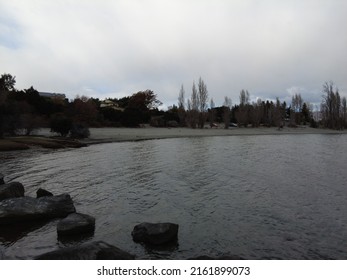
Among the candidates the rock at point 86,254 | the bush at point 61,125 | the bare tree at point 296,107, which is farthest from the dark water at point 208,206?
the bare tree at point 296,107

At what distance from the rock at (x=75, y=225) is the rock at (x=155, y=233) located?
4.78ft

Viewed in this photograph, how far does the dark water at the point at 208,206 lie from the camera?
7988 millimetres

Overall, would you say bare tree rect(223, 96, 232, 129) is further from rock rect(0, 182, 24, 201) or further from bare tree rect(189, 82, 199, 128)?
rock rect(0, 182, 24, 201)

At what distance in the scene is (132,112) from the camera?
79.4m

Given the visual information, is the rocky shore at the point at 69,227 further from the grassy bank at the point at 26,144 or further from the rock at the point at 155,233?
the grassy bank at the point at 26,144

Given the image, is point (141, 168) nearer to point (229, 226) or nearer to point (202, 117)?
point (229, 226)

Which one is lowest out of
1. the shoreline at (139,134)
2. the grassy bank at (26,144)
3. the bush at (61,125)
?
the grassy bank at (26,144)

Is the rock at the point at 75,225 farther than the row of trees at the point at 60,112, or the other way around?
the row of trees at the point at 60,112

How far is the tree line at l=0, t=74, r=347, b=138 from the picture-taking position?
147ft

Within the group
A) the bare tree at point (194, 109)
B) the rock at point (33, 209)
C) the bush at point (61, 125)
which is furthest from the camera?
the bare tree at point (194, 109)

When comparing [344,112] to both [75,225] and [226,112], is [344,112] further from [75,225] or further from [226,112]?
[75,225]

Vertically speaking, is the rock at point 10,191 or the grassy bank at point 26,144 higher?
the grassy bank at point 26,144

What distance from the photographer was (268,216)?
10.4 metres

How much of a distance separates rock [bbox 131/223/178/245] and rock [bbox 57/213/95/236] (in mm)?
1456
